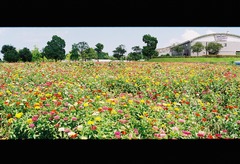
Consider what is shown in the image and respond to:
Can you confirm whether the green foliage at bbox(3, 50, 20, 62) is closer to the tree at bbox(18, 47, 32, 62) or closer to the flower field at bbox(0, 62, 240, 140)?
the tree at bbox(18, 47, 32, 62)

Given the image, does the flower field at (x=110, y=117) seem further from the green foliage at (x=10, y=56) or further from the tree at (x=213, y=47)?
the tree at (x=213, y=47)

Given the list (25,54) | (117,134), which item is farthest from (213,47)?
(117,134)

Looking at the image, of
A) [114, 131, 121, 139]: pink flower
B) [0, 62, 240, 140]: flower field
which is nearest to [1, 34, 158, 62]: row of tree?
[0, 62, 240, 140]: flower field

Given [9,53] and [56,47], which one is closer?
[56,47]

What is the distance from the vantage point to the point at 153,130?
2855 mm

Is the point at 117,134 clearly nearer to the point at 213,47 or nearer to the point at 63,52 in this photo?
the point at 63,52

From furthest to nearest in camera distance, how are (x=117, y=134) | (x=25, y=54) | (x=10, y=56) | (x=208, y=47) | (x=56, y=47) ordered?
(x=208, y=47)
(x=25, y=54)
(x=10, y=56)
(x=56, y=47)
(x=117, y=134)

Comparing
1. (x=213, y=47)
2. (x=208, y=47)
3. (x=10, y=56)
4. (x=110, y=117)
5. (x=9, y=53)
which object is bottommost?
(x=110, y=117)
